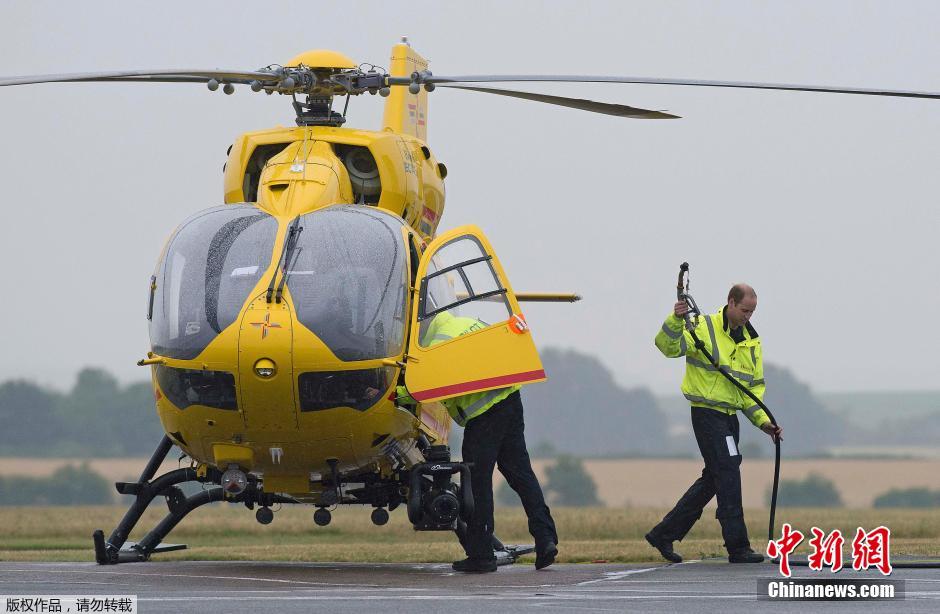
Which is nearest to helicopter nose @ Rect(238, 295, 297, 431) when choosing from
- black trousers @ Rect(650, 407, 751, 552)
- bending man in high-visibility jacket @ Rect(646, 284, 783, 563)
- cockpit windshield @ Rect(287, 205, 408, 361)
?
cockpit windshield @ Rect(287, 205, 408, 361)

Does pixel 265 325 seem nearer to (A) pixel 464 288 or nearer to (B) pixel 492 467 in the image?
(A) pixel 464 288

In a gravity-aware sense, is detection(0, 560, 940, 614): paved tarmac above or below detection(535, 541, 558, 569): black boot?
below

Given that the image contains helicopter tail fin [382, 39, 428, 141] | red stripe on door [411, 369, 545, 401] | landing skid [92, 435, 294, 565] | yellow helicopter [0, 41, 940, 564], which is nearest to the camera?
yellow helicopter [0, 41, 940, 564]

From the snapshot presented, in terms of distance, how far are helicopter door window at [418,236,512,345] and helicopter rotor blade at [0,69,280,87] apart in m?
2.16

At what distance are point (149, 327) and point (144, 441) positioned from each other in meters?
21.0

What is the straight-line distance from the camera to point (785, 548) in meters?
10.2

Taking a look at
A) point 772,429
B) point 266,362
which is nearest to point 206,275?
point 266,362

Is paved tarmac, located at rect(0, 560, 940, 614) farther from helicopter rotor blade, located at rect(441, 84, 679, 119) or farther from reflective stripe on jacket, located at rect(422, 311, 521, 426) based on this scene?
helicopter rotor blade, located at rect(441, 84, 679, 119)

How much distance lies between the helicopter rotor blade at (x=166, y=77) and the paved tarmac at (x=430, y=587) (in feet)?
11.7

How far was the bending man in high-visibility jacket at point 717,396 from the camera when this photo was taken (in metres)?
12.8

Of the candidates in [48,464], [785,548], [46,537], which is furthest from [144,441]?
[785,548]

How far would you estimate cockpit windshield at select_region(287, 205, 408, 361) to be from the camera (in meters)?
11.5

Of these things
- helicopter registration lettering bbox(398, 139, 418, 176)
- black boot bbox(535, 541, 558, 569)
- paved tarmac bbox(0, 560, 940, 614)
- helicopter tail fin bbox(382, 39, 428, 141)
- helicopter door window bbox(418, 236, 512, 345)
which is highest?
helicopter tail fin bbox(382, 39, 428, 141)

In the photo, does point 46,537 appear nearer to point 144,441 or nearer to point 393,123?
point 393,123
